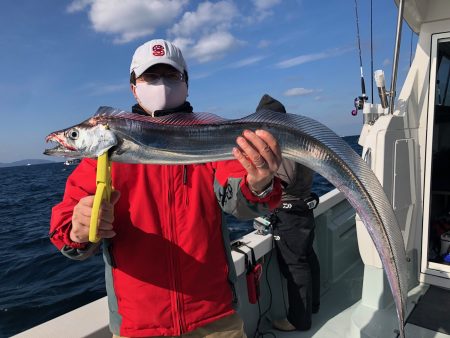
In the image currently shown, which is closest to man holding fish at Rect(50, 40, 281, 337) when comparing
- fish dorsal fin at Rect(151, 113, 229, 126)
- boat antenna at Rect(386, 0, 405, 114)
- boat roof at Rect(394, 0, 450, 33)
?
fish dorsal fin at Rect(151, 113, 229, 126)

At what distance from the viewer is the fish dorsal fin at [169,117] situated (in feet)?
5.54

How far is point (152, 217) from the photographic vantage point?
1957 mm

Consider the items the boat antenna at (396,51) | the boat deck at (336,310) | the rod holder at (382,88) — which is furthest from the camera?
the boat deck at (336,310)

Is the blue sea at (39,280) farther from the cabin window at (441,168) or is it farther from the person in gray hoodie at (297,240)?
the cabin window at (441,168)

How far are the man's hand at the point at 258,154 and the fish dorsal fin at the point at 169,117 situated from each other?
181 millimetres

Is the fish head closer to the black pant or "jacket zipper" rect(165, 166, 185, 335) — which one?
"jacket zipper" rect(165, 166, 185, 335)

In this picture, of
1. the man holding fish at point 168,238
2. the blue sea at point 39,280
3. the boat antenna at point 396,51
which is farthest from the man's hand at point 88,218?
the blue sea at point 39,280

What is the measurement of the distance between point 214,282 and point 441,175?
461cm

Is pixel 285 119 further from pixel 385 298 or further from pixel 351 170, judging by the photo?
pixel 385 298

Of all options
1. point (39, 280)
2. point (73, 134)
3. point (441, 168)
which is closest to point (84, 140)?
point (73, 134)

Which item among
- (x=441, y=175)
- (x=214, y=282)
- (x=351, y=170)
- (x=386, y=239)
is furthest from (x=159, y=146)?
(x=441, y=175)

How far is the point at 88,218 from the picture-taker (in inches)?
63.9

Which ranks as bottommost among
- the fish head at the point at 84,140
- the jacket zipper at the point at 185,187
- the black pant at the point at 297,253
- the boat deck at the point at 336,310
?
the boat deck at the point at 336,310

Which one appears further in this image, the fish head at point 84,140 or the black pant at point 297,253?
the black pant at point 297,253
